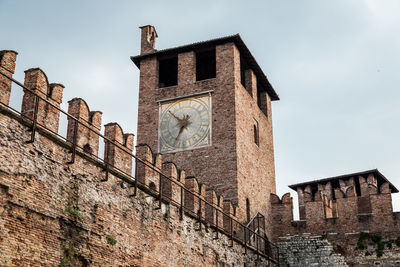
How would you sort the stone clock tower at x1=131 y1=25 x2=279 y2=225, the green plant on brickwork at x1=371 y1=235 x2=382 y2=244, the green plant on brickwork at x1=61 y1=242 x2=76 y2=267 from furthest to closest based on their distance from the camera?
the stone clock tower at x1=131 y1=25 x2=279 y2=225 → the green plant on brickwork at x1=371 y1=235 x2=382 y2=244 → the green plant on brickwork at x1=61 y1=242 x2=76 y2=267

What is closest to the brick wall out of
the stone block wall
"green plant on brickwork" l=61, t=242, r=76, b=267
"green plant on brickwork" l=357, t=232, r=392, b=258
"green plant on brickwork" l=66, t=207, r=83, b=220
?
the stone block wall

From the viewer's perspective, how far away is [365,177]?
80.1 ft

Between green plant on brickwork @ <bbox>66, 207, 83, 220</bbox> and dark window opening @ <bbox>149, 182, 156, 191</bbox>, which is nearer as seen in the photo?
green plant on brickwork @ <bbox>66, 207, 83, 220</bbox>

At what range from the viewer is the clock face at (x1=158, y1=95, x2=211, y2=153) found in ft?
67.8

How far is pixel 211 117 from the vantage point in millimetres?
20812

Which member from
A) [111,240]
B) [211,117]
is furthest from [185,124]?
[111,240]

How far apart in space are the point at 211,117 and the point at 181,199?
261 inches

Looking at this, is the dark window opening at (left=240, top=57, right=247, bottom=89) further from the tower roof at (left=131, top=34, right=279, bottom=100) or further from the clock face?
the clock face

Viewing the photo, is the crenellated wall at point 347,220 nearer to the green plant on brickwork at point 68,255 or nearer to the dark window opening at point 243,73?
the dark window opening at point 243,73

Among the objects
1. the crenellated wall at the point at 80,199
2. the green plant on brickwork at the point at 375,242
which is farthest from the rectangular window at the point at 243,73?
the crenellated wall at the point at 80,199

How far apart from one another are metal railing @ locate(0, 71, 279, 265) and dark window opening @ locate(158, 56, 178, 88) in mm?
7058

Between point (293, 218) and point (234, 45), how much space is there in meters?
6.48

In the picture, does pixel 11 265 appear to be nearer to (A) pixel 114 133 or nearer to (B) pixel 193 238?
(A) pixel 114 133

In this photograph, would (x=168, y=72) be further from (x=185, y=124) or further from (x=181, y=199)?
(x=181, y=199)
